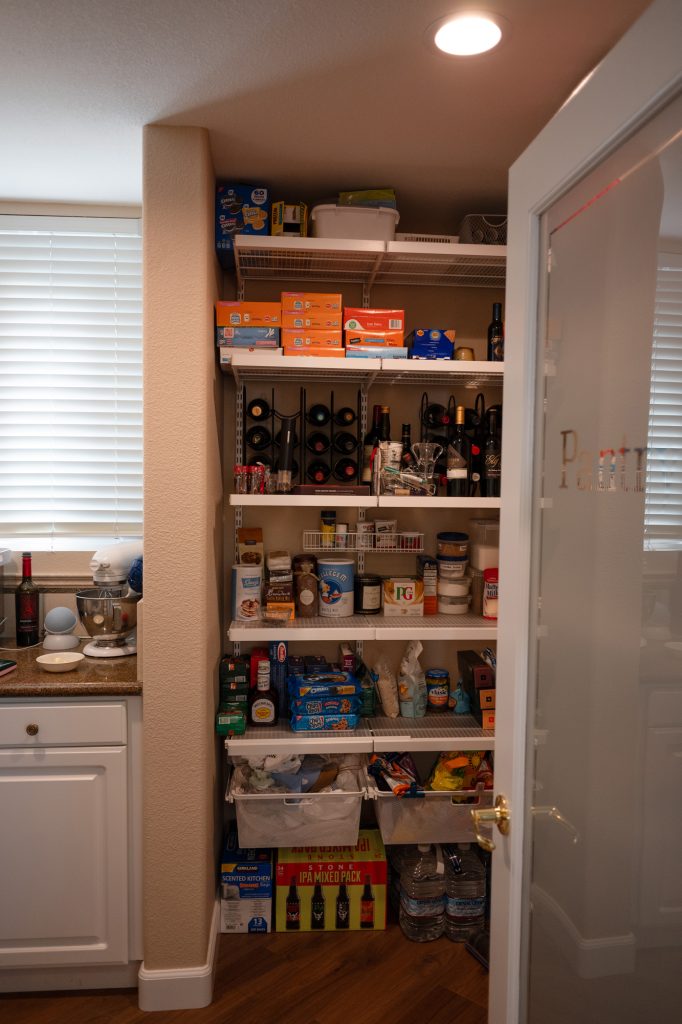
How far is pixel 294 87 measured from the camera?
1.76 m

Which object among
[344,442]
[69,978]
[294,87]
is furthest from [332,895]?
[294,87]

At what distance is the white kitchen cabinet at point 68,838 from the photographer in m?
2.08

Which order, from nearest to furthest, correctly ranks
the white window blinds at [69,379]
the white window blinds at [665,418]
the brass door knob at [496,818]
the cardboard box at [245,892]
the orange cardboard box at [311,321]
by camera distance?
1. the white window blinds at [665,418]
2. the brass door knob at [496,818]
3. the orange cardboard box at [311,321]
4. the cardboard box at [245,892]
5. the white window blinds at [69,379]

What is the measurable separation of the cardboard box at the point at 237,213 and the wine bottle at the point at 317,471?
750 mm

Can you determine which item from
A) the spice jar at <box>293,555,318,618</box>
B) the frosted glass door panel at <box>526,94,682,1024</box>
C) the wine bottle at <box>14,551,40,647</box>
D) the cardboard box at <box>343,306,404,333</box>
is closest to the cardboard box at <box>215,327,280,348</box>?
the cardboard box at <box>343,306,404,333</box>

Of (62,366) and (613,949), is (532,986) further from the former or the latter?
(62,366)

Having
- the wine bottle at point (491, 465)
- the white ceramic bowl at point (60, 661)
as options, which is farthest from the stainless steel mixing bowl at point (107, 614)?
the wine bottle at point (491, 465)

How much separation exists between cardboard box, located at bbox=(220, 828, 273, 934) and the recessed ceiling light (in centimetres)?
240

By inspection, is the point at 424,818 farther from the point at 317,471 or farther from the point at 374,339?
the point at 374,339

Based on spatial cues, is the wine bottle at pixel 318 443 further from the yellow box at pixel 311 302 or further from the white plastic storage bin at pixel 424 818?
the white plastic storage bin at pixel 424 818

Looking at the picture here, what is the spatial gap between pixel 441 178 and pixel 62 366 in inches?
60.2

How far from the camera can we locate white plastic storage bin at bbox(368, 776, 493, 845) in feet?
7.81

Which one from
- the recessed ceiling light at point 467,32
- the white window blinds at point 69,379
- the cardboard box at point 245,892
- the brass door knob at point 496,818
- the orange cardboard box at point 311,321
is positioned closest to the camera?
the brass door knob at point 496,818

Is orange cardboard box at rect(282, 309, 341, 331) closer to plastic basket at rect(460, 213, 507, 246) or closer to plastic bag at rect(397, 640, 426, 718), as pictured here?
plastic basket at rect(460, 213, 507, 246)
